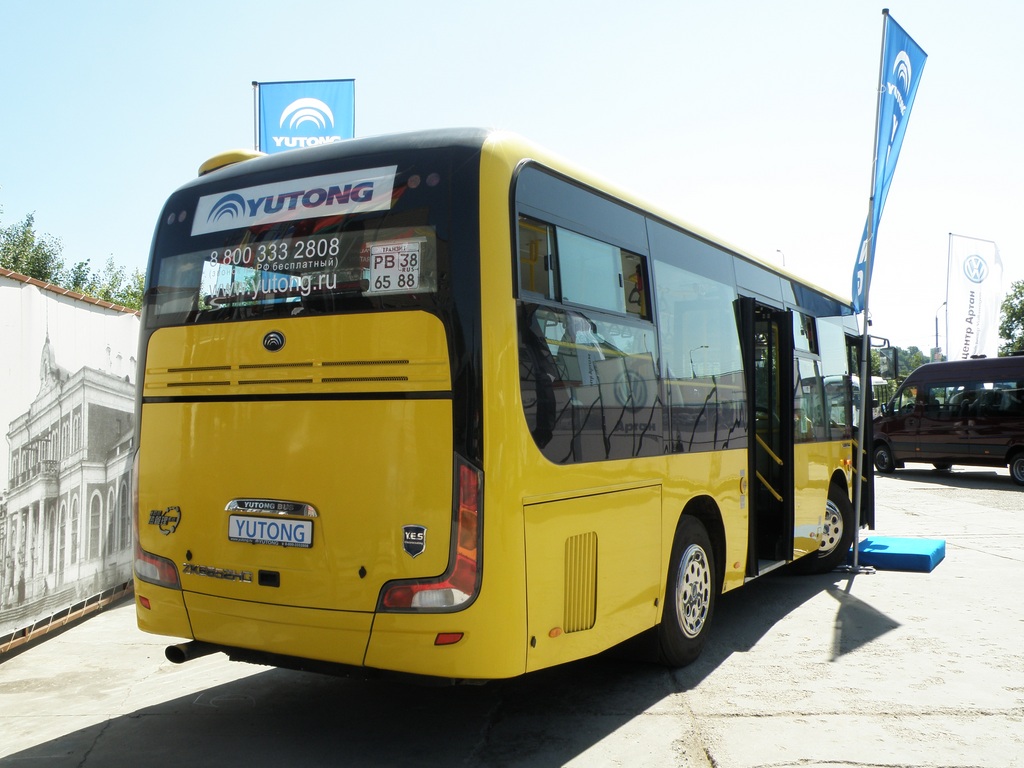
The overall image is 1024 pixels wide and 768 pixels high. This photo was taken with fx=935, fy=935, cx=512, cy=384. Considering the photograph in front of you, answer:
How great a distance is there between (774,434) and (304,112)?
796 cm

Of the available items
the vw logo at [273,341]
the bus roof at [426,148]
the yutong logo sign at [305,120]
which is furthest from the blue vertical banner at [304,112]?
the vw logo at [273,341]

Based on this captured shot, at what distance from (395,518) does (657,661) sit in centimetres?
244

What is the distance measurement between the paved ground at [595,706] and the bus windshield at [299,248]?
86.9 inches

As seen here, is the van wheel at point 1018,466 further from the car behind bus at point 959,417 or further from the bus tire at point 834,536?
the bus tire at point 834,536

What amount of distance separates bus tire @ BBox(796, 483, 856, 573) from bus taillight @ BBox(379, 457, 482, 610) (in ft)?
21.8

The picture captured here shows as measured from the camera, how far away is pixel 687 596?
6.06m

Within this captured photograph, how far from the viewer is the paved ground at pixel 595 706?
180 inches

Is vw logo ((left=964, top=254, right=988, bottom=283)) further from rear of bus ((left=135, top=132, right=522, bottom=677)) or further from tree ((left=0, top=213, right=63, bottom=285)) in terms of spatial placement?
tree ((left=0, top=213, right=63, bottom=285))

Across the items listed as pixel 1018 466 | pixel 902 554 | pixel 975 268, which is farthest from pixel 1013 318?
pixel 902 554

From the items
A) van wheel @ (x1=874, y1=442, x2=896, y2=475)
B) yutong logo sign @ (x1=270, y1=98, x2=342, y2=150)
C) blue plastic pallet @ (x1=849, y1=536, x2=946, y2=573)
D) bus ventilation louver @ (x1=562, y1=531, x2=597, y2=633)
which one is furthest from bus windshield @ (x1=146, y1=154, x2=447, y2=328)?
van wheel @ (x1=874, y1=442, x2=896, y2=475)

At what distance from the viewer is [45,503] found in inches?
279

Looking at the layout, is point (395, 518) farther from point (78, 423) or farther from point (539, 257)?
point (78, 423)

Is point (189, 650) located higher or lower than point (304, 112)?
lower

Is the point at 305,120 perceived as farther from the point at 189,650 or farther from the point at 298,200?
the point at 189,650
